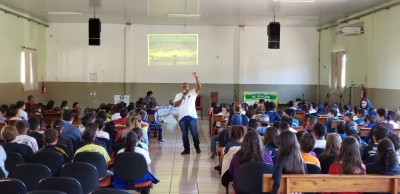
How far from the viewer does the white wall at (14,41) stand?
1223 centimetres

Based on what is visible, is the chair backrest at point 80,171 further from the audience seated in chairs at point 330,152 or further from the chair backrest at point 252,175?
the audience seated in chairs at point 330,152

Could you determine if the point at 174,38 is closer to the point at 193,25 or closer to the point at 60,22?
the point at 193,25

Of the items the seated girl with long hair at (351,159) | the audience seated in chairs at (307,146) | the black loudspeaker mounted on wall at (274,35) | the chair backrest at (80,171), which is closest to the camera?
the seated girl with long hair at (351,159)

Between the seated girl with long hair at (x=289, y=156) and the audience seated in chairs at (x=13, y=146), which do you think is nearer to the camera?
the seated girl with long hair at (x=289, y=156)

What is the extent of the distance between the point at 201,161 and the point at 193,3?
5220 millimetres

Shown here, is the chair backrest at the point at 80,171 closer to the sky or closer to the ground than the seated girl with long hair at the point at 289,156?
closer to the ground

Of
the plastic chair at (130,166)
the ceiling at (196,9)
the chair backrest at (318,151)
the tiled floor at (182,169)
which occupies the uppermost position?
the ceiling at (196,9)

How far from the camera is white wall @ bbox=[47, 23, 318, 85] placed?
53.8 feet

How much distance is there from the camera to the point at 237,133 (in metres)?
5.15

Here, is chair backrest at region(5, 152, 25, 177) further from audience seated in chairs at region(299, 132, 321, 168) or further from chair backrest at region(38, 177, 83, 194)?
audience seated in chairs at region(299, 132, 321, 168)

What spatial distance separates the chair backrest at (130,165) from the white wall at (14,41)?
29.4 feet

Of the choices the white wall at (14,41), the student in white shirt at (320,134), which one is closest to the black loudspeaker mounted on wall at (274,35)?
the white wall at (14,41)

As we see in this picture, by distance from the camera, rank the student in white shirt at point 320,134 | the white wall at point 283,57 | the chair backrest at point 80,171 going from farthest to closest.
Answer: the white wall at point 283,57 → the student in white shirt at point 320,134 → the chair backrest at point 80,171

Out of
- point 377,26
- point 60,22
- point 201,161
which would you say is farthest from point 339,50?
point 60,22
